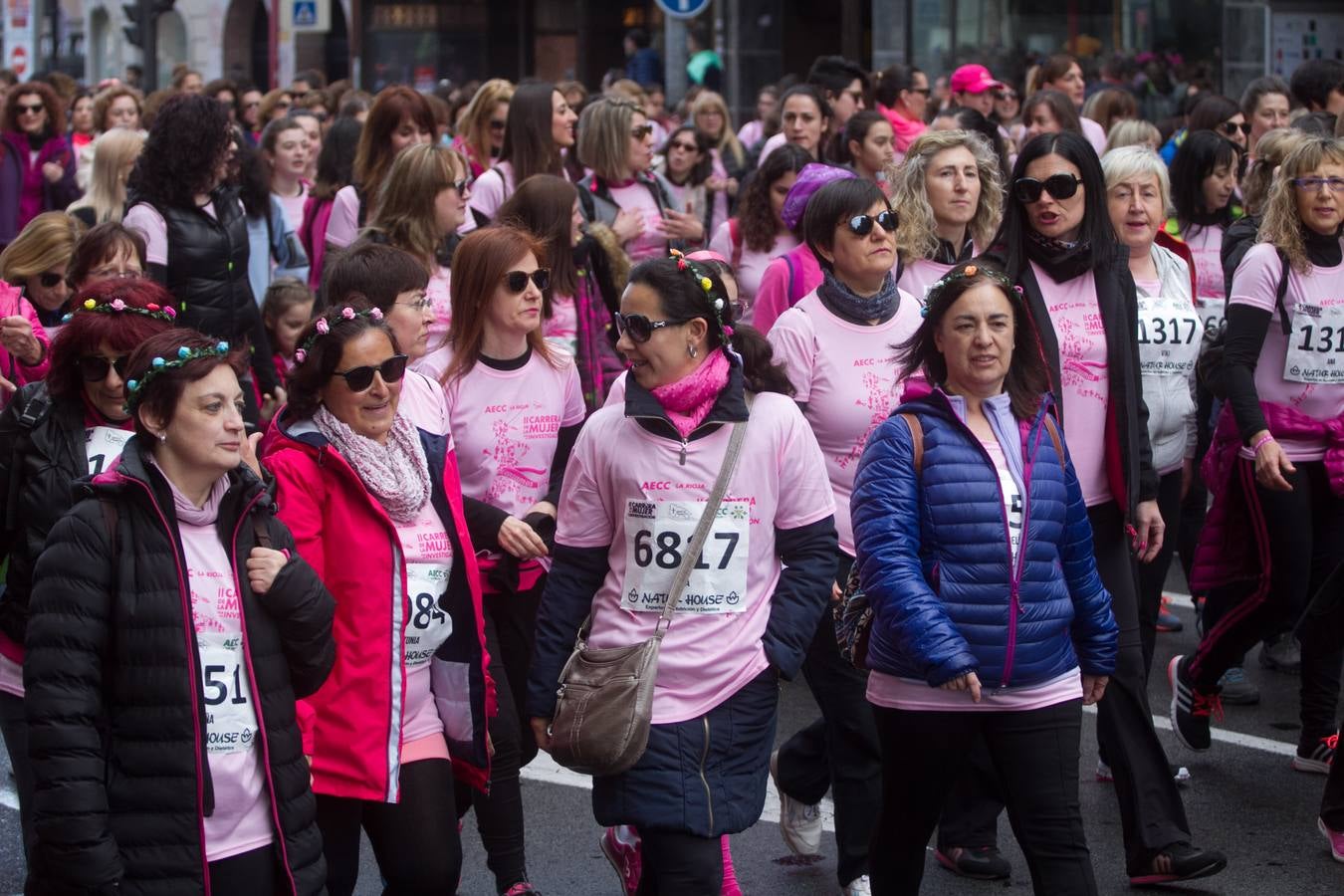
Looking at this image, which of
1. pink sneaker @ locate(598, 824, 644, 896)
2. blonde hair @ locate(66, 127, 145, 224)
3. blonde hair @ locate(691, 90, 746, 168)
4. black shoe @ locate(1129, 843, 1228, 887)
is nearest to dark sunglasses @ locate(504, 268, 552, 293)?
pink sneaker @ locate(598, 824, 644, 896)

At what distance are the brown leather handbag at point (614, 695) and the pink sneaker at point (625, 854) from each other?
39.9 inches

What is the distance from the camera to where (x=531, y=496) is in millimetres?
5516

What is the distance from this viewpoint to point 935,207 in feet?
21.2

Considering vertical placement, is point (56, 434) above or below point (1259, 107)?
below

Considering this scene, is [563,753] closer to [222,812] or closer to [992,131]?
[222,812]

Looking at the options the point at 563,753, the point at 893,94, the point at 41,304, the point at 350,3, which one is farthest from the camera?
the point at 350,3

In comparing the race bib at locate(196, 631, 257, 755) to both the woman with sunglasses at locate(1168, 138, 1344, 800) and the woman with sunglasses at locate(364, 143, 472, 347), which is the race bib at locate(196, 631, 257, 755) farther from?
the woman with sunglasses at locate(1168, 138, 1344, 800)

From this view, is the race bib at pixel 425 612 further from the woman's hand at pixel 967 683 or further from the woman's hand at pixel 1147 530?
the woman's hand at pixel 1147 530

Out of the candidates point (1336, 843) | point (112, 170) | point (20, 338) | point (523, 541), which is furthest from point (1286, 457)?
point (112, 170)

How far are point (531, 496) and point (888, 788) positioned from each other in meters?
1.38

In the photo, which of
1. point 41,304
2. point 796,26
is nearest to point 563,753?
point 41,304

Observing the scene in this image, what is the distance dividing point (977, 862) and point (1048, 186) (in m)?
1.98

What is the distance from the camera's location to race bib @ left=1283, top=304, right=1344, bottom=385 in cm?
666

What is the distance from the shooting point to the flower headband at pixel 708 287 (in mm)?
4539
